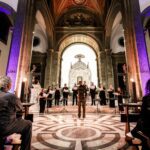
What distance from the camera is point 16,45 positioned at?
22.2 ft

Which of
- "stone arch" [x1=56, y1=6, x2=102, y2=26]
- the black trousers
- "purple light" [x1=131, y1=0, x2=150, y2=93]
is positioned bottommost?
the black trousers

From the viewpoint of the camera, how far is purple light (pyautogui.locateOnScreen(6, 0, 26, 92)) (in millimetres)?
6288

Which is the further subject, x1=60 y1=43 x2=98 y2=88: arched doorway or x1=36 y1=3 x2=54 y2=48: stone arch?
x1=60 y1=43 x2=98 y2=88: arched doorway

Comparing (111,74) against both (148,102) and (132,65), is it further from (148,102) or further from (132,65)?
(148,102)

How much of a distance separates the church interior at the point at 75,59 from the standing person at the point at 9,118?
31.0 inches

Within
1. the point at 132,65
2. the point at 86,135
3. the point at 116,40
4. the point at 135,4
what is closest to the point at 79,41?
the point at 116,40

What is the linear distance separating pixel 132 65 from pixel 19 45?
600 centimetres

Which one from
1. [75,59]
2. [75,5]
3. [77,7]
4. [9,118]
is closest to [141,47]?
[9,118]

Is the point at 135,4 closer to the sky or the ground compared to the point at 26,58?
closer to the sky

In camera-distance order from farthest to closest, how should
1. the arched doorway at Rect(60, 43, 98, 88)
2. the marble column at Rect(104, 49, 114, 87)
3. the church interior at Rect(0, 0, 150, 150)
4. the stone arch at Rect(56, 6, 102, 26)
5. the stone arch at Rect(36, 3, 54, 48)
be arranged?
the arched doorway at Rect(60, 43, 98, 88) < the stone arch at Rect(56, 6, 102, 26) < the marble column at Rect(104, 49, 114, 87) < the stone arch at Rect(36, 3, 54, 48) < the church interior at Rect(0, 0, 150, 150)

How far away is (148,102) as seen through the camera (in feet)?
5.39

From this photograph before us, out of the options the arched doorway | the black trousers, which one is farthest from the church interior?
the black trousers

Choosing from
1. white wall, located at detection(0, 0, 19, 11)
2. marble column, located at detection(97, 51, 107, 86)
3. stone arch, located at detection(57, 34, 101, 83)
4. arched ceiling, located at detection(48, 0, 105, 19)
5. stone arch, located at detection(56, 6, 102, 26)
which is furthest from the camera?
stone arch, located at detection(56, 6, 102, 26)

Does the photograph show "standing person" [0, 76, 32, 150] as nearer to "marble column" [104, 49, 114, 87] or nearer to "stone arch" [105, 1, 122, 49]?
"stone arch" [105, 1, 122, 49]
